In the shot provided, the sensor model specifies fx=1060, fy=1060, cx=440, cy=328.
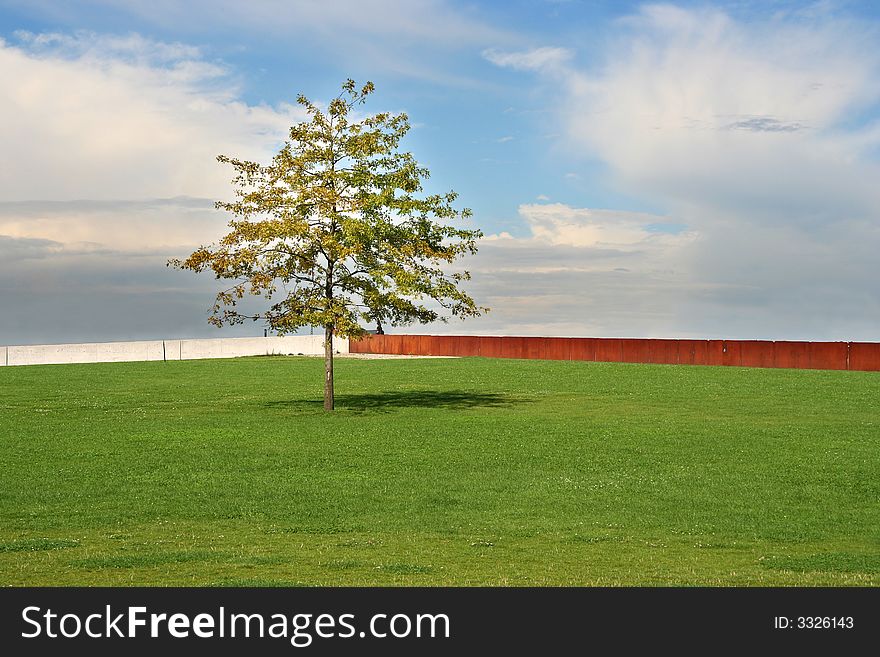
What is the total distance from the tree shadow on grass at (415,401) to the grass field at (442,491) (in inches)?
8.8

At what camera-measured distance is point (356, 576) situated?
32.9 feet

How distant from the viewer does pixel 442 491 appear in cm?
1551

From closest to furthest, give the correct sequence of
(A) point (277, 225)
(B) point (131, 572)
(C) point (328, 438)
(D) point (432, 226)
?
(B) point (131, 572) → (C) point (328, 438) → (A) point (277, 225) → (D) point (432, 226)

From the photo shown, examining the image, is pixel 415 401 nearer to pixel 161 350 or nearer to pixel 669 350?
pixel 669 350

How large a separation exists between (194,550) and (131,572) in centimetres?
118

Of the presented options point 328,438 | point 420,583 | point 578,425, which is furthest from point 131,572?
point 578,425

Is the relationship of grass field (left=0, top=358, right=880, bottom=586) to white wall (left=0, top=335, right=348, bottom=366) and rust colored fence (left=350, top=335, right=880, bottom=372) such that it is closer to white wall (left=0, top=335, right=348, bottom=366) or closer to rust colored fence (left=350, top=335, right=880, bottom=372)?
rust colored fence (left=350, top=335, right=880, bottom=372)

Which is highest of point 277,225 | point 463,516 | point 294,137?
point 294,137

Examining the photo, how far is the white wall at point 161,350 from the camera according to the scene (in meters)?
59.5

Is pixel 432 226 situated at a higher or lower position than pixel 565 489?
higher

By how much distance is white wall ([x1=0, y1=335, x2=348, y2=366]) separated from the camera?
59.5 meters

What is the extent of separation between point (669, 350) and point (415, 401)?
26.4 m

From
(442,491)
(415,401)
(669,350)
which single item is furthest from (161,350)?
(442,491)

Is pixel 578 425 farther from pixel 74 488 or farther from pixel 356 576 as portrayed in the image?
pixel 356 576
